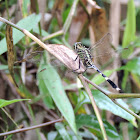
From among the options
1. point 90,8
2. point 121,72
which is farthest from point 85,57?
point 90,8

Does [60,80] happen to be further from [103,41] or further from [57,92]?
[103,41]

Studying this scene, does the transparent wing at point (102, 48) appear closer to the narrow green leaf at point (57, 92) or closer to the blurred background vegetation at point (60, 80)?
the blurred background vegetation at point (60, 80)

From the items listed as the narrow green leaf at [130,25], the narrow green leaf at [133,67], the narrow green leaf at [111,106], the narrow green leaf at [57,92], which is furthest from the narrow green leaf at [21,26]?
the narrow green leaf at [130,25]

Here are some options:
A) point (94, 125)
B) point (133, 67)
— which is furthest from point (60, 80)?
point (133, 67)

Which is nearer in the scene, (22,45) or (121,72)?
(22,45)

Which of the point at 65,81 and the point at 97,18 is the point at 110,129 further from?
the point at 97,18

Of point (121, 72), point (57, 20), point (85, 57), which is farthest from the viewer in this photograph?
point (57, 20)

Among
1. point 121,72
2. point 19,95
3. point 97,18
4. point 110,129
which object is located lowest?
point 110,129

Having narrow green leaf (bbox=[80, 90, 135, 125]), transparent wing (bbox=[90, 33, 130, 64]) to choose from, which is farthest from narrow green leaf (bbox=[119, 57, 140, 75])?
narrow green leaf (bbox=[80, 90, 135, 125])

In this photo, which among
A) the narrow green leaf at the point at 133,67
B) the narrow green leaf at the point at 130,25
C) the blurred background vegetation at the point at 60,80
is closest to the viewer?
the blurred background vegetation at the point at 60,80
